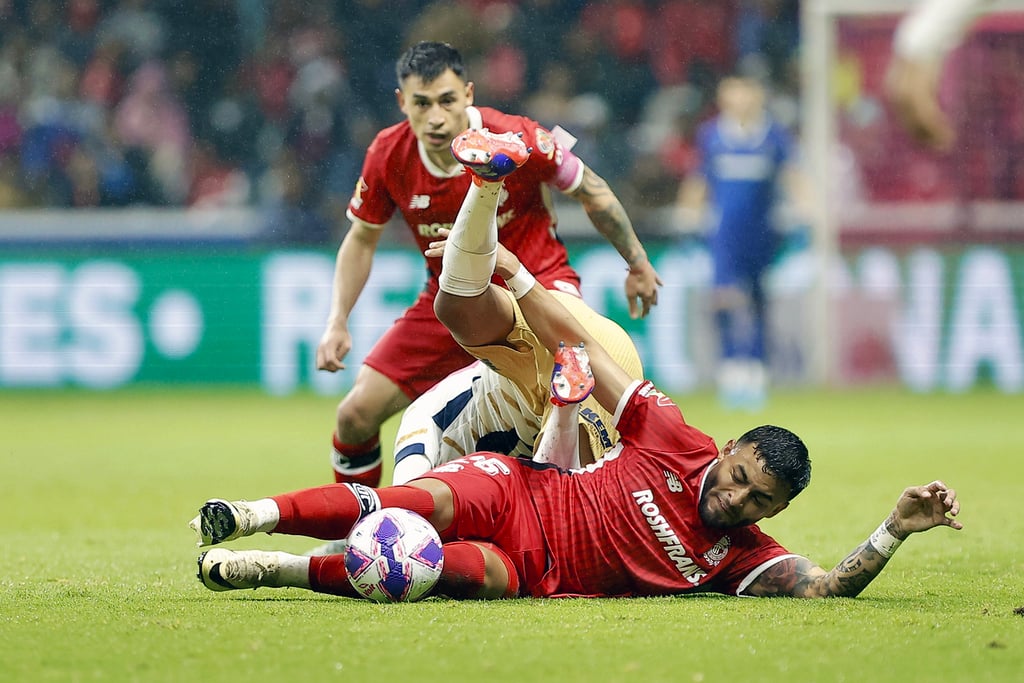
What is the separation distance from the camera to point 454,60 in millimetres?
6883

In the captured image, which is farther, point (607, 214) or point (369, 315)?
point (369, 315)

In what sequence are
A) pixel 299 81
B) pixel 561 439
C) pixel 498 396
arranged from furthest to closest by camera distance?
1. pixel 299 81
2. pixel 498 396
3. pixel 561 439

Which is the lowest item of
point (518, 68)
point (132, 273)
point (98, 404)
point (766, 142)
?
point (98, 404)

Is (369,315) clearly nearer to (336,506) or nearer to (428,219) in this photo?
(428,219)

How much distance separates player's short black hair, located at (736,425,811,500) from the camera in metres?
4.94

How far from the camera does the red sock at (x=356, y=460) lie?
7.00 metres

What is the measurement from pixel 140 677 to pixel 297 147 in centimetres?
1275

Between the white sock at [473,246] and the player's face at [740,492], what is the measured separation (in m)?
1.09

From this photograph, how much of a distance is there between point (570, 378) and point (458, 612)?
0.93m

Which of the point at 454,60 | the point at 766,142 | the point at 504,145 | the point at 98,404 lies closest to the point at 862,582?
the point at 504,145

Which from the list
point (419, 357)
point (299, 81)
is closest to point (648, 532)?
point (419, 357)

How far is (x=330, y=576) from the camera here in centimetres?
511

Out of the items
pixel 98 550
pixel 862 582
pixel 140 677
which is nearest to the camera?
pixel 140 677

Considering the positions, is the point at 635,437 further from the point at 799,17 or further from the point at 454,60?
the point at 799,17
